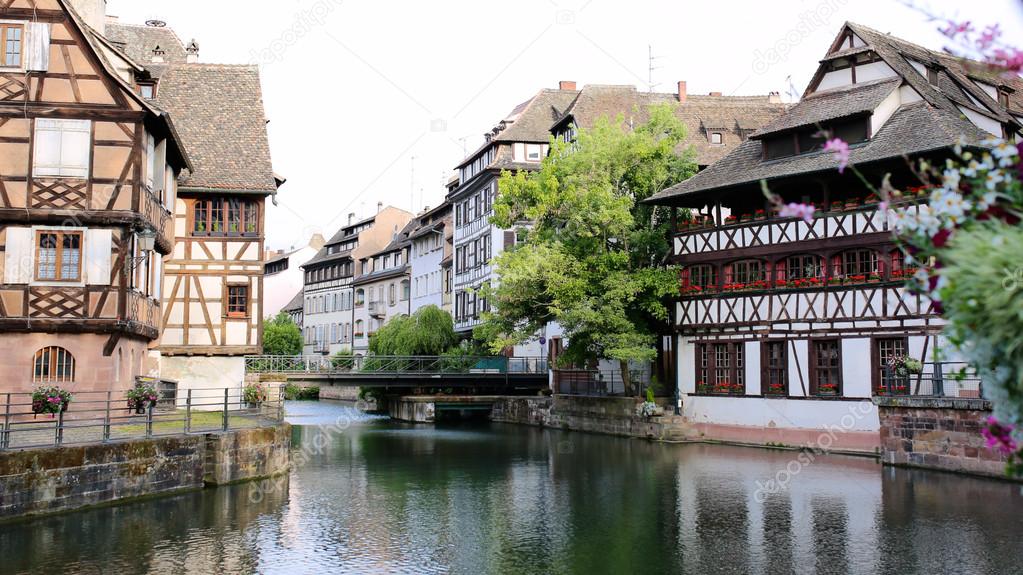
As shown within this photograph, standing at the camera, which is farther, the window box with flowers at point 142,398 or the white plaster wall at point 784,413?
the white plaster wall at point 784,413

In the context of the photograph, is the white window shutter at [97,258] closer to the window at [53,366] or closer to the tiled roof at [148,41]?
the window at [53,366]

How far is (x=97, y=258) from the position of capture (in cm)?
2469

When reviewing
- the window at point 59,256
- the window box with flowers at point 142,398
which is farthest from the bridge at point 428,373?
the window box with flowers at point 142,398

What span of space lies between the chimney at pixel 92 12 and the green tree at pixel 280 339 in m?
50.7

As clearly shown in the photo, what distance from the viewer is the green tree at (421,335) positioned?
5709cm

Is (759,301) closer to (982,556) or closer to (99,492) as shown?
(982,556)

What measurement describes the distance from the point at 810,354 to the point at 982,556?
17499 millimetres

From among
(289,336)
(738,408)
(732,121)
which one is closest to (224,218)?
(738,408)

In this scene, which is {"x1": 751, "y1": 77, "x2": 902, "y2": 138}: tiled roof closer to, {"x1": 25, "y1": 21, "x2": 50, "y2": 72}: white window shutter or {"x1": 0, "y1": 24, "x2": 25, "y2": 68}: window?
{"x1": 25, "y1": 21, "x2": 50, "y2": 72}: white window shutter

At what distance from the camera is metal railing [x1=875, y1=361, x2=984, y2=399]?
1030 inches

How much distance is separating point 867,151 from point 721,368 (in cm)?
924

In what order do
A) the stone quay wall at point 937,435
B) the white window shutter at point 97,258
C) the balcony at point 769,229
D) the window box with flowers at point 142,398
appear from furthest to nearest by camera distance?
the balcony at point 769,229
the white window shutter at point 97,258
the stone quay wall at point 937,435
the window box with flowers at point 142,398

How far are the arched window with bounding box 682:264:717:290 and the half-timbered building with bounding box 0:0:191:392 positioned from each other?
62.3 ft

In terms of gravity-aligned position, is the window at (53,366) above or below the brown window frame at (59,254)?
below
